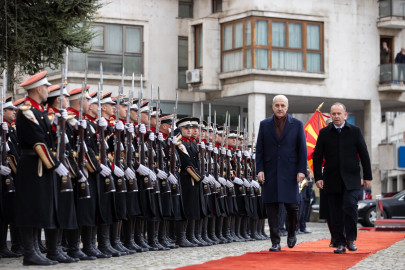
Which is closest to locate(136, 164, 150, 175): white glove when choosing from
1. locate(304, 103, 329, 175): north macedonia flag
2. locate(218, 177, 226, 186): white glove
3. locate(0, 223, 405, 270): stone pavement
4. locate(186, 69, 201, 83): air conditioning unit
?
locate(0, 223, 405, 270): stone pavement

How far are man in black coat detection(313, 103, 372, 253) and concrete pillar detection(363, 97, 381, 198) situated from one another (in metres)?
20.9

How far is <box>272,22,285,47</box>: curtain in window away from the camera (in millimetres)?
29328

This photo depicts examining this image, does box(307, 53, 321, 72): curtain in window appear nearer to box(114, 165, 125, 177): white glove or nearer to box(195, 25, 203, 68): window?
box(195, 25, 203, 68): window

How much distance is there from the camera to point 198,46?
101ft

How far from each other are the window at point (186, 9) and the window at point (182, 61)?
918mm

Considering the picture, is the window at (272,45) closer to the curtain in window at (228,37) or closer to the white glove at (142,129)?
the curtain in window at (228,37)

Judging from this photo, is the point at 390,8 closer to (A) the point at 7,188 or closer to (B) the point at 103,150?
(B) the point at 103,150

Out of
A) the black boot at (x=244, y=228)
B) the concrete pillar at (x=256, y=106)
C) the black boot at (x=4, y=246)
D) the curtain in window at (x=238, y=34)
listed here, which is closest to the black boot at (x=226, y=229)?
the black boot at (x=244, y=228)

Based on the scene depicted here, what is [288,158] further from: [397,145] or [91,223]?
[397,145]

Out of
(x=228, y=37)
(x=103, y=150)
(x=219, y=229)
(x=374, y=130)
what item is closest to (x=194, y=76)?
(x=228, y=37)

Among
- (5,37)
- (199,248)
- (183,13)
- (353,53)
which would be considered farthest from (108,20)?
(199,248)

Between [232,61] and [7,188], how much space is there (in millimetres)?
20545

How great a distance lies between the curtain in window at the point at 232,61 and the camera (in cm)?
2936

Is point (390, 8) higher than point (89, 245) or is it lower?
higher
